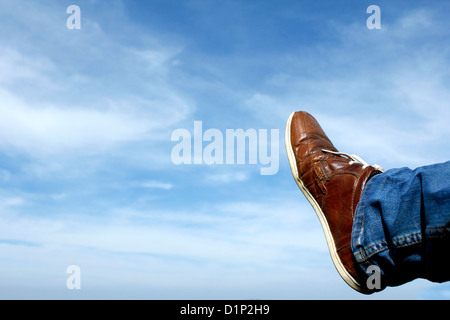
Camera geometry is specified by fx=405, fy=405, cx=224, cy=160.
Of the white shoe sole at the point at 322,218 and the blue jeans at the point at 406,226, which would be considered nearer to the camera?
the blue jeans at the point at 406,226

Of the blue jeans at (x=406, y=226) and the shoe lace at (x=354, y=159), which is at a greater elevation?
the shoe lace at (x=354, y=159)

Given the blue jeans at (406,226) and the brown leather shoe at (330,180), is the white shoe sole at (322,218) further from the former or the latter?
the blue jeans at (406,226)

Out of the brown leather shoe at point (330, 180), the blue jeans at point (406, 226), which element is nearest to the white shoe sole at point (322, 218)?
the brown leather shoe at point (330, 180)

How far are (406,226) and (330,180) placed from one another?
0.79 meters

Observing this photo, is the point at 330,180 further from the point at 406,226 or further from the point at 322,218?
the point at 406,226

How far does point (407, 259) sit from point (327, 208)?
70 centimetres

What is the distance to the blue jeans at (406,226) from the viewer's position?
1.64 m

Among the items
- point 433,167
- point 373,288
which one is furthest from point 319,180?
point 433,167

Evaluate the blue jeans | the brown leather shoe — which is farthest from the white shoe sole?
the blue jeans

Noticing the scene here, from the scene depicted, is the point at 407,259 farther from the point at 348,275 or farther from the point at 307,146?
the point at 307,146

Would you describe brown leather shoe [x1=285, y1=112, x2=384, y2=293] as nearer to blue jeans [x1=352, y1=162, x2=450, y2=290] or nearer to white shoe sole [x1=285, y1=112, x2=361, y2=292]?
white shoe sole [x1=285, y1=112, x2=361, y2=292]

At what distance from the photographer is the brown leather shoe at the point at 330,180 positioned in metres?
2.19

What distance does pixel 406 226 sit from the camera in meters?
1.74
